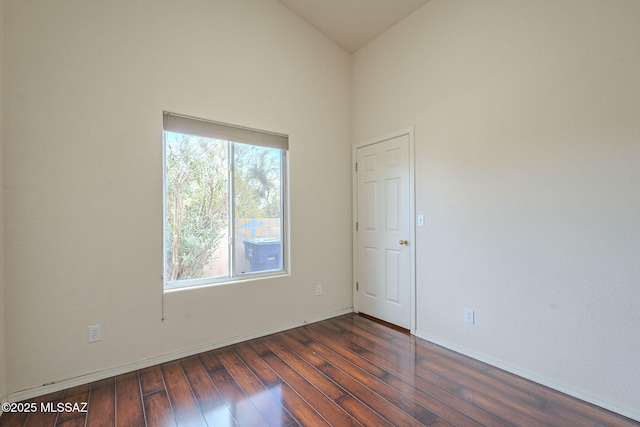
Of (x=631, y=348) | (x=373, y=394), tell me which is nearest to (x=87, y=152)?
(x=373, y=394)

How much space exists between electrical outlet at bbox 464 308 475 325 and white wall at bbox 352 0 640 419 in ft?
0.19

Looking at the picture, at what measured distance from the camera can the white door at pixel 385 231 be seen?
10.3 feet

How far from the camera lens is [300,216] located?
330 centimetres

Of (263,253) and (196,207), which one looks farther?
(263,253)

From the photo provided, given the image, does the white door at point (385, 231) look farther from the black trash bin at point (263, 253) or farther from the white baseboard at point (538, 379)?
the black trash bin at point (263, 253)

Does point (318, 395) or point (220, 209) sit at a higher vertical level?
point (220, 209)

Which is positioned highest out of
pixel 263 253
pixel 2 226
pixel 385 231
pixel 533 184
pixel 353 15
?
pixel 353 15

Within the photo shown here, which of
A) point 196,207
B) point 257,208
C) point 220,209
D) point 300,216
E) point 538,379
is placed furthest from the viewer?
point 300,216

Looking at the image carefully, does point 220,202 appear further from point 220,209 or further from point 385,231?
point 385,231

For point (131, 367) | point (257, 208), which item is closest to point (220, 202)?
point (257, 208)

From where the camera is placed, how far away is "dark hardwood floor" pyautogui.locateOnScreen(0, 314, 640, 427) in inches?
69.1

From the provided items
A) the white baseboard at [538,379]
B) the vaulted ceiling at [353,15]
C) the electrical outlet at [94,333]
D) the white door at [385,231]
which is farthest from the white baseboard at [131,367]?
the vaulted ceiling at [353,15]

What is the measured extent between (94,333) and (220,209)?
137 centimetres

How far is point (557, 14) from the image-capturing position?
2.06 meters
